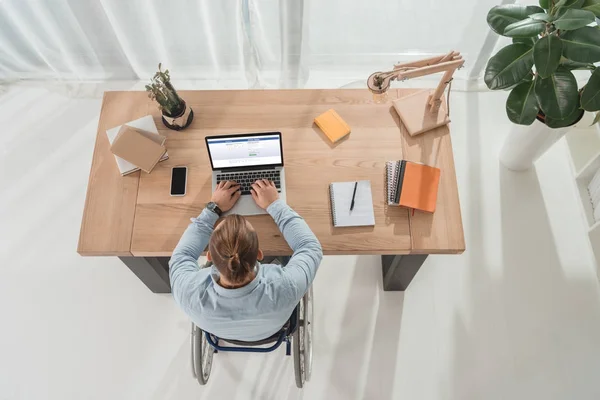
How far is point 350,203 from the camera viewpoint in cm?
176

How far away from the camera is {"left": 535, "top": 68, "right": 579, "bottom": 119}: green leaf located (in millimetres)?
1681

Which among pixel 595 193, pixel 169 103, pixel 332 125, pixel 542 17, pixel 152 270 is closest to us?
pixel 542 17

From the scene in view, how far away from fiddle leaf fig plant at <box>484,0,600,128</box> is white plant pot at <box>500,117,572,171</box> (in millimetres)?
423

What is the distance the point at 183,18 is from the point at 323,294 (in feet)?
5.38

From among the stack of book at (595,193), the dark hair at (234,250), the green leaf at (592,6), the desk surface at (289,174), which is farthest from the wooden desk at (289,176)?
the stack of book at (595,193)

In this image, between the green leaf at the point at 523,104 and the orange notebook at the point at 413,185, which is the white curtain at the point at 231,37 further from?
the orange notebook at the point at 413,185

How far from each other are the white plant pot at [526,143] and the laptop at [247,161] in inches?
52.5

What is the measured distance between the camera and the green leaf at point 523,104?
1.76 meters

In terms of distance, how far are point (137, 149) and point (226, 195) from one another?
42cm

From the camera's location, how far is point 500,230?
8.11ft

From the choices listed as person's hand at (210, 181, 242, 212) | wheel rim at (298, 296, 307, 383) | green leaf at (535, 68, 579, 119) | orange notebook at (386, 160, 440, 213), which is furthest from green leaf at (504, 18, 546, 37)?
wheel rim at (298, 296, 307, 383)

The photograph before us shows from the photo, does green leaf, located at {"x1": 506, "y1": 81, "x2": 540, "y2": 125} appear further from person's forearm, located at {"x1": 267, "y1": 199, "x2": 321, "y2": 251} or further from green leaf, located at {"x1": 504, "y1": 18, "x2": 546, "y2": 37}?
person's forearm, located at {"x1": 267, "y1": 199, "x2": 321, "y2": 251}

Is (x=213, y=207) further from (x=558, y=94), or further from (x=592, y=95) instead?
(x=592, y=95)

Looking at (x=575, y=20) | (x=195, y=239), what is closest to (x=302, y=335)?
(x=195, y=239)
